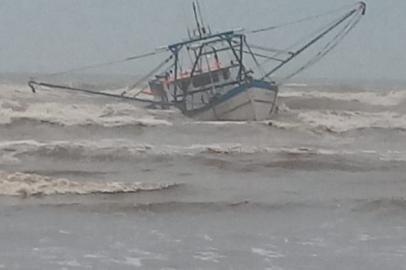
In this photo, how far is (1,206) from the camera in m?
14.2

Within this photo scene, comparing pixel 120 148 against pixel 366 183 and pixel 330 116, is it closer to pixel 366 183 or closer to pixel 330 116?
pixel 366 183

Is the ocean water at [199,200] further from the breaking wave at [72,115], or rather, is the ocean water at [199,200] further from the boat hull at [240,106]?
the boat hull at [240,106]

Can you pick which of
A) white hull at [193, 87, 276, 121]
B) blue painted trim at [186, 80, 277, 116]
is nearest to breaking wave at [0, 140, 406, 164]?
white hull at [193, 87, 276, 121]

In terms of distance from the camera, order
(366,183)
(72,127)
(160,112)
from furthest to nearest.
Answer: (160,112), (72,127), (366,183)

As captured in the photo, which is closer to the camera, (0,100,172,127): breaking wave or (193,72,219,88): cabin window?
(0,100,172,127): breaking wave

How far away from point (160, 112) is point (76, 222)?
30.1 meters

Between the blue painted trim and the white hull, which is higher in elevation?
the blue painted trim

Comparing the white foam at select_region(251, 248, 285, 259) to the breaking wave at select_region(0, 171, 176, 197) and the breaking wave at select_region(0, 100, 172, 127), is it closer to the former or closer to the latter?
the breaking wave at select_region(0, 171, 176, 197)

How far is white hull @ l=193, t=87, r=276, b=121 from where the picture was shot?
38062mm

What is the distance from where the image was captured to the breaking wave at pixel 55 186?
16188mm

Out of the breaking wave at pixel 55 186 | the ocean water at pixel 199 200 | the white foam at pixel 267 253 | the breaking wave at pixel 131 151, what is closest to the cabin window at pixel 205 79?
the ocean water at pixel 199 200

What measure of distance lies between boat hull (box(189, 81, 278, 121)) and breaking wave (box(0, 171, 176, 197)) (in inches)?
803

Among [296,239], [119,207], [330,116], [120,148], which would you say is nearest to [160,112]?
[330,116]

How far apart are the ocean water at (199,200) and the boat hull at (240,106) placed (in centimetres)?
561
